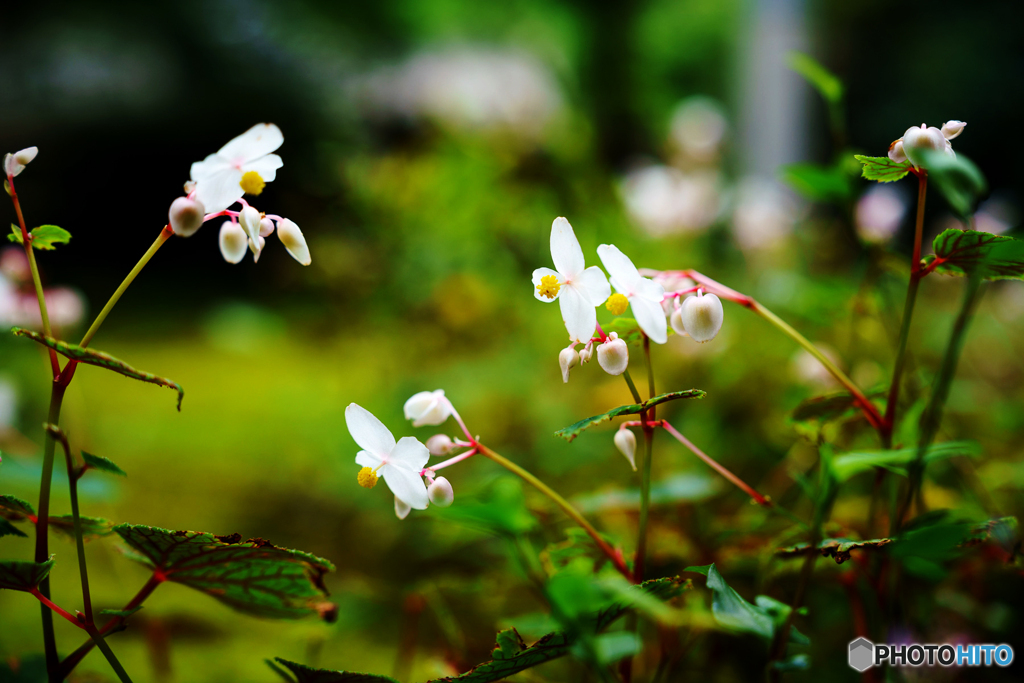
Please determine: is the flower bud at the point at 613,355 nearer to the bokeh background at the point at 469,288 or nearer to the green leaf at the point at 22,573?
the bokeh background at the point at 469,288

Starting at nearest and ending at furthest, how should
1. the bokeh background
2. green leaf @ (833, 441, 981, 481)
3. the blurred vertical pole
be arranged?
green leaf @ (833, 441, 981, 481), the bokeh background, the blurred vertical pole

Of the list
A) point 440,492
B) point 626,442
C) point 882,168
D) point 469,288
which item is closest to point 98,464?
point 440,492

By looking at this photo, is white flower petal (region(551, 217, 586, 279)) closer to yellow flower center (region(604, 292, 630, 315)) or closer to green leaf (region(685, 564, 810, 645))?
yellow flower center (region(604, 292, 630, 315))

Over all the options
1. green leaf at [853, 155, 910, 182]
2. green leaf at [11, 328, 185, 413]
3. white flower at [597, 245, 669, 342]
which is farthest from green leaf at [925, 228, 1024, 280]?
green leaf at [11, 328, 185, 413]

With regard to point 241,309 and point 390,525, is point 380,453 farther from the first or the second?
point 241,309

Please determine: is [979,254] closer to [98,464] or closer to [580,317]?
[580,317]

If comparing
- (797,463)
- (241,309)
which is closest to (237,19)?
(241,309)
